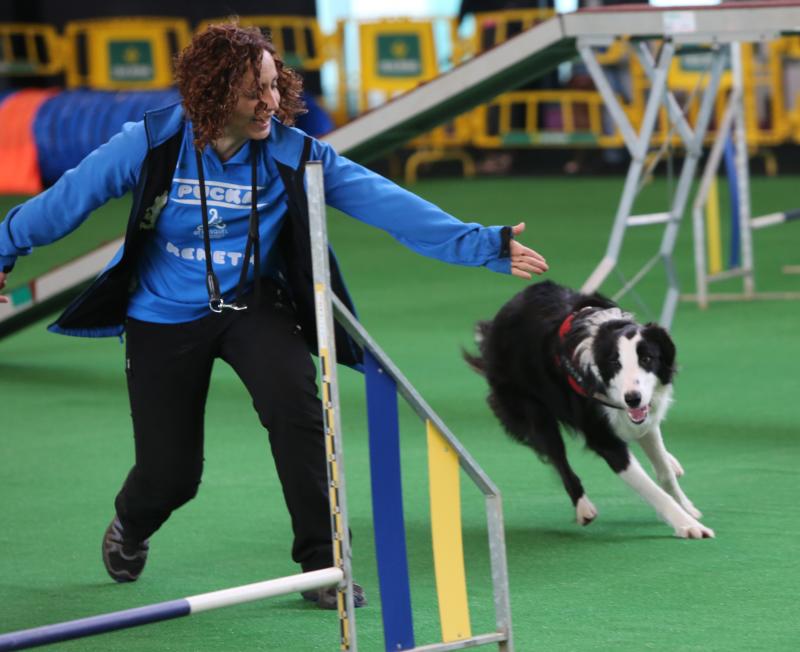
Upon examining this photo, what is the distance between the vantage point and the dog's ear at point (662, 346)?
5.16 metres

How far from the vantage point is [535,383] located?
5555mm

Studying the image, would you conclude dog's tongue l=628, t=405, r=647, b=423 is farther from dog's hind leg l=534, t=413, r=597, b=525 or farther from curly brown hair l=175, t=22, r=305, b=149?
curly brown hair l=175, t=22, r=305, b=149

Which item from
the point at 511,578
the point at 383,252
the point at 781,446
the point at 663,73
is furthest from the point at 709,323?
the point at 511,578

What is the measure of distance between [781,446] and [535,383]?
1.37 m

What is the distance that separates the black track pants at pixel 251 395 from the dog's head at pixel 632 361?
3.90ft

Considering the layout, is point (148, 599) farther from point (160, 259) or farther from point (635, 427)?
point (635, 427)

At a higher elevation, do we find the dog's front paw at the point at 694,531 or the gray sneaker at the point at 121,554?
the gray sneaker at the point at 121,554

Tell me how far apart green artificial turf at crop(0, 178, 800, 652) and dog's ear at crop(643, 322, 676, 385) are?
1.66 ft

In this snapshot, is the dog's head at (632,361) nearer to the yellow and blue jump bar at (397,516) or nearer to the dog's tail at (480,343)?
the dog's tail at (480,343)

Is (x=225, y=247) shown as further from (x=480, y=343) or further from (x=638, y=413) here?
(x=480, y=343)

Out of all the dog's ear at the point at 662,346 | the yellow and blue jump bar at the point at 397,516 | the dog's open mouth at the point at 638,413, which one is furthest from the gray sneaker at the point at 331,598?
the dog's ear at the point at 662,346

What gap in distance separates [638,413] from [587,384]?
7.4 inches

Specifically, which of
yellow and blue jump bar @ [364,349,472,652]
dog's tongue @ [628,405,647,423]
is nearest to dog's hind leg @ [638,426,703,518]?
dog's tongue @ [628,405,647,423]

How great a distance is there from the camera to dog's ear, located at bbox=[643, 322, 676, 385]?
5164 millimetres
